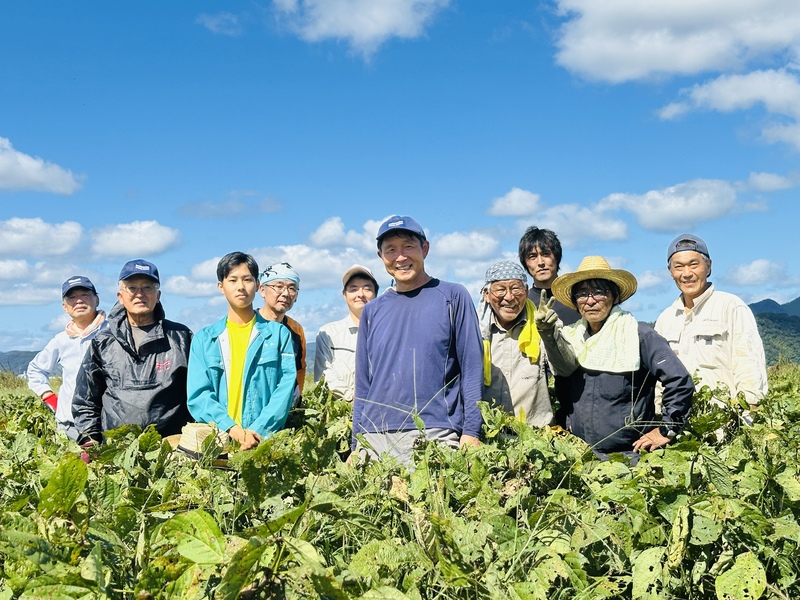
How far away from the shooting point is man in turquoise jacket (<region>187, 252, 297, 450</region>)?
4375mm

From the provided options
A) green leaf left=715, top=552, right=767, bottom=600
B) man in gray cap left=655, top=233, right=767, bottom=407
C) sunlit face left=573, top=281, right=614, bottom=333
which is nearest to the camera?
green leaf left=715, top=552, right=767, bottom=600

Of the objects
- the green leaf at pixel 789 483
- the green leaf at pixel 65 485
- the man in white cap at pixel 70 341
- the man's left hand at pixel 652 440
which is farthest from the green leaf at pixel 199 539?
the man in white cap at pixel 70 341

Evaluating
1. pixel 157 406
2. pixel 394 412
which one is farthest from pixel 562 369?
pixel 157 406

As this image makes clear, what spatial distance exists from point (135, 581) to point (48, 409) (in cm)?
526

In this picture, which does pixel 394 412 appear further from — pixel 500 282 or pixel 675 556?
pixel 675 556

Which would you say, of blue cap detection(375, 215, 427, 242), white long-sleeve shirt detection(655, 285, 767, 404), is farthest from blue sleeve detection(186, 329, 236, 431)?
white long-sleeve shirt detection(655, 285, 767, 404)

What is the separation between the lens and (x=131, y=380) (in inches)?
179

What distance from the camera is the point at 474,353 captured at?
401cm

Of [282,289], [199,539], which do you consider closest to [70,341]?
[282,289]

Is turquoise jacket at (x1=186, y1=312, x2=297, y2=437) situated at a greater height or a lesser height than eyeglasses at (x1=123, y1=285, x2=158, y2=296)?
lesser

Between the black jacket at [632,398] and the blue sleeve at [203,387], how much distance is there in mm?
2062

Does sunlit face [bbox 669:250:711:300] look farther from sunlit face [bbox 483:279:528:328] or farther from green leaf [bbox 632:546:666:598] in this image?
green leaf [bbox 632:546:666:598]

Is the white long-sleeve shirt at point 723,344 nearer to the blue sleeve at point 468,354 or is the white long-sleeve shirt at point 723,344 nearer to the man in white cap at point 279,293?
the blue sleeve at point 468,354

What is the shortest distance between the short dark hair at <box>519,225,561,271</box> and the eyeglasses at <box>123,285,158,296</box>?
8.69 ft
